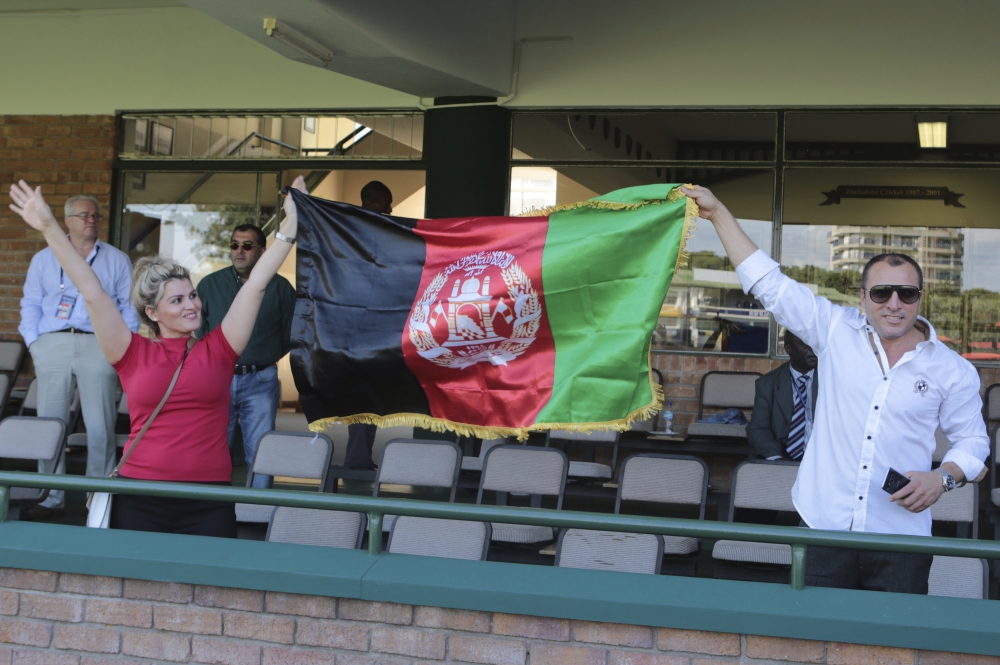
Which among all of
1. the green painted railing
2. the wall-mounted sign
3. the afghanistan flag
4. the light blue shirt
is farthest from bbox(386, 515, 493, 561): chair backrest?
the wall-mounted sign

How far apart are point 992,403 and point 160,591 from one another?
19.8 feet

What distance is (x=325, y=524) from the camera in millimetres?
4406

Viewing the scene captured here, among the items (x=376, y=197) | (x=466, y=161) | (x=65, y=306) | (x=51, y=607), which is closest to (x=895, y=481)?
(x=51, y=607)

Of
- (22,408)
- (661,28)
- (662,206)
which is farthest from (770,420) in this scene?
(22,408)

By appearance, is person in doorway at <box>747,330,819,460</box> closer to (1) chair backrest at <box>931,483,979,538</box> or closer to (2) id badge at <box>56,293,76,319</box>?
(1) chair backrest at <box>931,483,979,538</box>

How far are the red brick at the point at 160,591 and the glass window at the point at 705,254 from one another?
5.17 meters

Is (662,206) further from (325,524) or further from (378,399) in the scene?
(325,524)

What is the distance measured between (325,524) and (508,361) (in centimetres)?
135

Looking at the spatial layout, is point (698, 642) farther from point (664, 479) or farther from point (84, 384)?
point (84, 384)

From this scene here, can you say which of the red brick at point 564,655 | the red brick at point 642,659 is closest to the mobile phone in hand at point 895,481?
the red brick at point 642,659

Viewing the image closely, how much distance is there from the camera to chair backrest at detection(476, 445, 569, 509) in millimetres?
5297

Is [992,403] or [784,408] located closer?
[784,408]

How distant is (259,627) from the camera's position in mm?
2984

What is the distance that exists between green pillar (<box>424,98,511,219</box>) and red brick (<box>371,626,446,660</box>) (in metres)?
4.99
